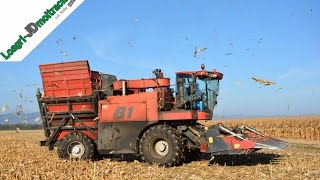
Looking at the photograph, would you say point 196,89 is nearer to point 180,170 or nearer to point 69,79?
point 180,170

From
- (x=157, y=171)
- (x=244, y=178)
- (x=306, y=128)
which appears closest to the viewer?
(x=244, y=178)

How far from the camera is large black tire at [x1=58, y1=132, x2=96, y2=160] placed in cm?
1409

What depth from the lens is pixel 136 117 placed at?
13297 millimetres

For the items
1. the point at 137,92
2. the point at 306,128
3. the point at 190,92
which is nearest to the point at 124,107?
the point at 137,92

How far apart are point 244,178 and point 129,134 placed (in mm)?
4301

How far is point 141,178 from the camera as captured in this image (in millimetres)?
10203

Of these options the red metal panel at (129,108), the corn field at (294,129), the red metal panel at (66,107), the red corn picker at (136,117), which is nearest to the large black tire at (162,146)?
the red corn picker at (136,117)

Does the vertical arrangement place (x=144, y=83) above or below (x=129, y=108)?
above

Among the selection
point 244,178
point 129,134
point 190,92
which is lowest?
point 244,178

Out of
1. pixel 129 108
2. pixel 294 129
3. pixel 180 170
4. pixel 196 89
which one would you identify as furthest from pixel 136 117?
pixel 294 129

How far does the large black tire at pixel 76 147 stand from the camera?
46.2 ft

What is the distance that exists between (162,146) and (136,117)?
123cm

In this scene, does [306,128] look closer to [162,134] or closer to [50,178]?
[162,134]

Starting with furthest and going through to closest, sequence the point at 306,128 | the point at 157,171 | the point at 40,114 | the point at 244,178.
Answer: the point at 306,128 → the point at 40,114 → the point at 157,171 → the point at 244,178
